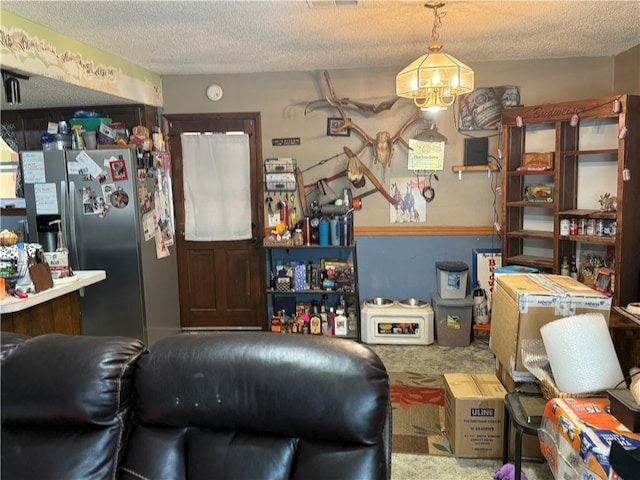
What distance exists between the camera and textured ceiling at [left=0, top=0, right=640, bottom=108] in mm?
2759

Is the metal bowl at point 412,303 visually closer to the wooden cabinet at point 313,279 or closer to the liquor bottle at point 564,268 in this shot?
the wooden cabinet at point 313,279

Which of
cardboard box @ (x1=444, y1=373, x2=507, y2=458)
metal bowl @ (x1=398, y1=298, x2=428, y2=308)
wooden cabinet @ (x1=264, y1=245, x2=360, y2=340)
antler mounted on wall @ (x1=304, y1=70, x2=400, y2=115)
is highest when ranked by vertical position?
antler mounted on wall @ (x1=304, y1=70, x2=400, y2=115)

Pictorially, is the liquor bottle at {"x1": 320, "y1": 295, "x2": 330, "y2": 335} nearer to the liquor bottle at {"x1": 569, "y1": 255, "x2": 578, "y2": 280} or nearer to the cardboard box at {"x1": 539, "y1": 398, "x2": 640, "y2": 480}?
the liquor bottle at {"x1": 569, "y1": 255, "x2": 578, "y2": 280}

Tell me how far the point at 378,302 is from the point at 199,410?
130 inches

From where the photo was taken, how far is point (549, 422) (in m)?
2.00

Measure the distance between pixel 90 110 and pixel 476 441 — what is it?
4.00 meters

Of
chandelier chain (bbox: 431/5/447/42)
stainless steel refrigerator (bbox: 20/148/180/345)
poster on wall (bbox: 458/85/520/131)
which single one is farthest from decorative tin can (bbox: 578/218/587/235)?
stainless steel refrigerator (bbox: 20/148/180/345)

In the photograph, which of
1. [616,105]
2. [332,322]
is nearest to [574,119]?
[616,105]

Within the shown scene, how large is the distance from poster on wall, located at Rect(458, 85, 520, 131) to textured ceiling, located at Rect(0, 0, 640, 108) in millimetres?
273

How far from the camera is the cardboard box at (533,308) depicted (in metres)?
2.32

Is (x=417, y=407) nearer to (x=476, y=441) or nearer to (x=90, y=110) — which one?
(x=476, y=441)

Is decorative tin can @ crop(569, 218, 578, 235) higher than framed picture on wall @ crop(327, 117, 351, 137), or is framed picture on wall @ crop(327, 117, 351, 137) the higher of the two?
framed picture on wall @ crop(327, 117, 351, 137)

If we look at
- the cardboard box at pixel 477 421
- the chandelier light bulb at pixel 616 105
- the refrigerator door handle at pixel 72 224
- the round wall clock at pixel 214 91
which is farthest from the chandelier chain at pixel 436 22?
the refrigerator door handle at pixel 72 224

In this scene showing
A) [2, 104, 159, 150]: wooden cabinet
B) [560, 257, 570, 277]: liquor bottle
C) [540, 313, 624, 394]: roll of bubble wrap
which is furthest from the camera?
[2, 104, 159, 150]: wooden cabinet
